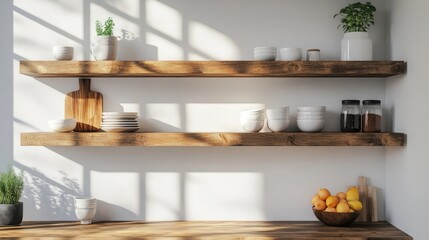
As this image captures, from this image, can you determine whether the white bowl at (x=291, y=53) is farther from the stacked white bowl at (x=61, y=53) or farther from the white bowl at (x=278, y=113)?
the stacked white bowl at (x=61, y=53)

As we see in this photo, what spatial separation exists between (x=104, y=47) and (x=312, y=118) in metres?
1.34

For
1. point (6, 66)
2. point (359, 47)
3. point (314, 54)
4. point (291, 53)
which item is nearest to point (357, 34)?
point (359, 47)

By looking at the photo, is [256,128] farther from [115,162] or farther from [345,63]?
[115,162]

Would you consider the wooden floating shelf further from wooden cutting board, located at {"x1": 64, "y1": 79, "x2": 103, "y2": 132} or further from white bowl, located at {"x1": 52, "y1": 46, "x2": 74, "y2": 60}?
white bowl, located at {"x1": 52, "y1": 46, "x2": 74, "y2": 60}

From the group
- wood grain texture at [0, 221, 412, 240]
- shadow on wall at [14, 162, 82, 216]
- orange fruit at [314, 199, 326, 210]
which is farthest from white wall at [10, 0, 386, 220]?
orange fruit at [314, 199, 326, 210]

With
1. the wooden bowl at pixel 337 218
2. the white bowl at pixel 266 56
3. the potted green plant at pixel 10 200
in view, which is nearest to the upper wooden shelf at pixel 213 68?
Result: the white bowl at pixel 266 56

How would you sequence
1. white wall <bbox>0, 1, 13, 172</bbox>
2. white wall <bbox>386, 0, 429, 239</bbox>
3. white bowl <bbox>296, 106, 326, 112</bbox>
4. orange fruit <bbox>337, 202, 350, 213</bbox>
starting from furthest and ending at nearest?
white wall <bbox>0, 1, 13, 172</bbox>
white bowl <bbox>296, 106, 326, 112</bbox>
orange fruit <bbox>337, 202, 350, 213</bbox>
white wall <bbox>386, 0, 429, 239</bbox>

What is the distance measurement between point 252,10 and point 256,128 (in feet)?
2.56

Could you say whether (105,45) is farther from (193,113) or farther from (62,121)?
(193,113)

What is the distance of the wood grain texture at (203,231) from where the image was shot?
3188 millimetres

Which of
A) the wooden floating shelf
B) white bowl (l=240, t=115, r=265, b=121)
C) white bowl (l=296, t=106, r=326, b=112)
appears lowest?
the wooden floating shelf

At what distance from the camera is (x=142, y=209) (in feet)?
12.1

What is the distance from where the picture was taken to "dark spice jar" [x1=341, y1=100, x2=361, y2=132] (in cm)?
349

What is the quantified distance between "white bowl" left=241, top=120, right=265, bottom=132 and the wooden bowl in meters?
0.62
